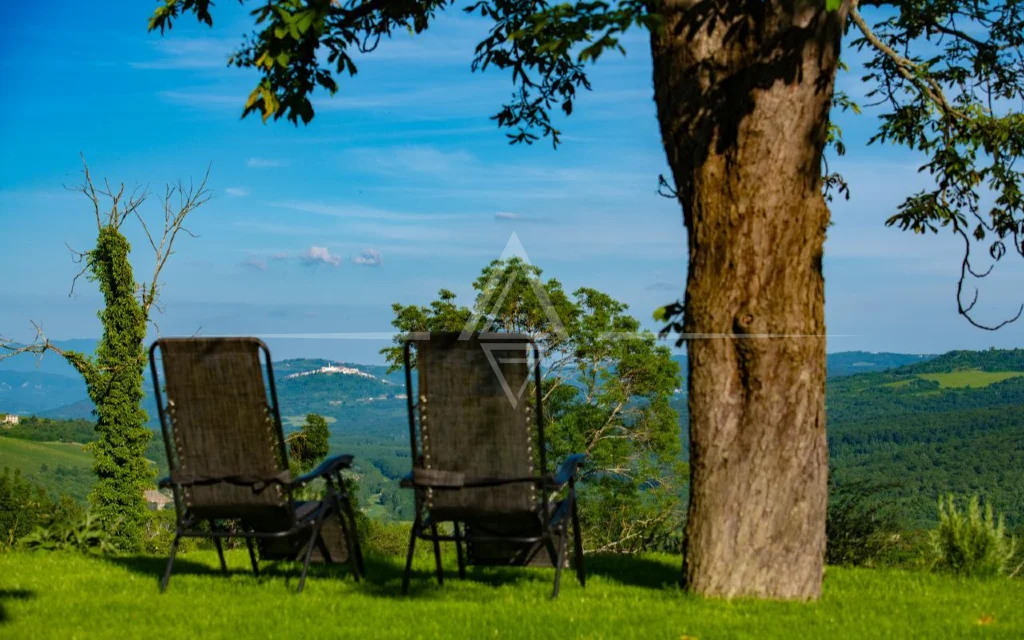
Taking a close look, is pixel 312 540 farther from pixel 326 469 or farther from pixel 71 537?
pixel 71 537

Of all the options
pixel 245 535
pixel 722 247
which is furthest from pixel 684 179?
pixel 245 535

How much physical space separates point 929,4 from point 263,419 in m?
7.95

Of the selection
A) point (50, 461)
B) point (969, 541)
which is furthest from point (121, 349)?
point (50, 461)

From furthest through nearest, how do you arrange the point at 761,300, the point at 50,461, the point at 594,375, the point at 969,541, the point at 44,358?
1. the point at 50,461
2. the point at 594,375
3. the point at 44,358
4. the point at 969,541
5. the point at 761,300

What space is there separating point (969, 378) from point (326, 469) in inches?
2314

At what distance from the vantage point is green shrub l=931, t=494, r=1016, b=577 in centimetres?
627

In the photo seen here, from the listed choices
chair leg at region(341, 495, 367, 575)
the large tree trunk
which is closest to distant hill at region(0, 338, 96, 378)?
chair leg at region(341, 495, 367, 575)

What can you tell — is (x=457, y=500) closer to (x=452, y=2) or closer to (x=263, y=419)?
(x=263, y=419)

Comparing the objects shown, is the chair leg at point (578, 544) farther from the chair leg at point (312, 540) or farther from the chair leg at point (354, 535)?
the chair leg at point (312, 540)

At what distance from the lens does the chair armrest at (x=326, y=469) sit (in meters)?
4.95

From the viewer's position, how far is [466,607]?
4703mm

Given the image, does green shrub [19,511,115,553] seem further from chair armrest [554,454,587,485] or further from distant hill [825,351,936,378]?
distant hill [825,351,936,378]

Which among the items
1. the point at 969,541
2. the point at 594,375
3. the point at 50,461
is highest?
the point at 594,375

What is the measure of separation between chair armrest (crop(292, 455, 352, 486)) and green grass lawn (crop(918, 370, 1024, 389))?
56.8 meters
